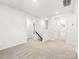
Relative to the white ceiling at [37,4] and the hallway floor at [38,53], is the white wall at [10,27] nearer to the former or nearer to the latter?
the white ceiling at [37,4]

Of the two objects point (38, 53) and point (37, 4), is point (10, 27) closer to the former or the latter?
point (37, 4)

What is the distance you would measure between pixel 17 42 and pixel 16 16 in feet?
6.31

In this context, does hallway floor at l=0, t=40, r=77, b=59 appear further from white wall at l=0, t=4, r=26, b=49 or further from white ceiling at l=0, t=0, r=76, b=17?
white ceiling at l=0, t=0, r=76, b=17

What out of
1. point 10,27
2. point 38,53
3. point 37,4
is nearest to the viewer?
point 38,53

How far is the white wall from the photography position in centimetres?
388

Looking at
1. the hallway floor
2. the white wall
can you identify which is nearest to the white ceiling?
the white wall

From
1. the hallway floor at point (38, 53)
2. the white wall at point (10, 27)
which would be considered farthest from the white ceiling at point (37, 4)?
the hallway floor at point (38, 53)

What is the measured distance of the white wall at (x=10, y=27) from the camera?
3.88 m

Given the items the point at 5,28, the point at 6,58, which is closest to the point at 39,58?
the point at 6,58

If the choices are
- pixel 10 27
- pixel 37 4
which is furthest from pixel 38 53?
pixel 37 4

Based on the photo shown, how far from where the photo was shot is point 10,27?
4.36 meters

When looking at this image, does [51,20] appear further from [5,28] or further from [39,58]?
[39,58]

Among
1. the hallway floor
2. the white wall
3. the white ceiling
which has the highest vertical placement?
the white ceiling

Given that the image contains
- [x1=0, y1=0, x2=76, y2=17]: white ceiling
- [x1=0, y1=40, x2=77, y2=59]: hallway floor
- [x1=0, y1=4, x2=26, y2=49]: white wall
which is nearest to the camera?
[x1=0, y1=40, x2=77, y2=59]: hallway floor
